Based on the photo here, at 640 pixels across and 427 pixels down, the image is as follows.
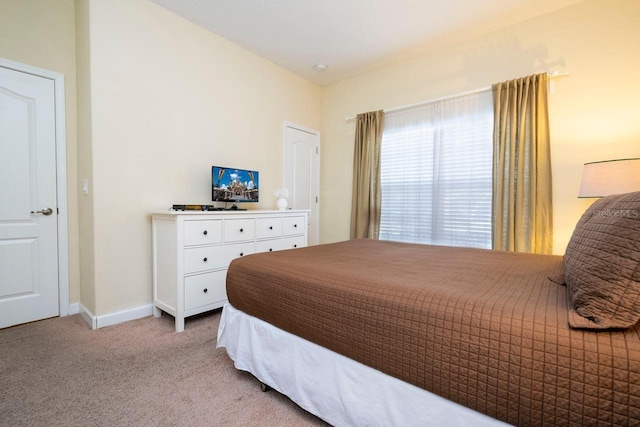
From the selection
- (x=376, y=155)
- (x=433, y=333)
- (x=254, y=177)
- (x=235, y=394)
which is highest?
(x=376, y=155)

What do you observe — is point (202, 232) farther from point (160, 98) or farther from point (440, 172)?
point (440, 172)

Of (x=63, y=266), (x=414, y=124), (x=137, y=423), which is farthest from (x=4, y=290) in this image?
(x=414, y=124)

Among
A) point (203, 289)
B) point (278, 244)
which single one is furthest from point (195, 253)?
point (278, 244)

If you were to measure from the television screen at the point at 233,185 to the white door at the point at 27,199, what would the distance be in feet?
4.16

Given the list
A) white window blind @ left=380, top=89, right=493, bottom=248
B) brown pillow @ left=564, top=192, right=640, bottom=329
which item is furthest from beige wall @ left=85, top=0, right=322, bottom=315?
brown pillow @ left=564, top=192, right=640, bottom=329

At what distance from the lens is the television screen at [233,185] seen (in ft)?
8.70

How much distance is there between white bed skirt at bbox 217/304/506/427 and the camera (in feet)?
2.93

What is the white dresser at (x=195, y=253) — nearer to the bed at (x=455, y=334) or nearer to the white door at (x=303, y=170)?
the bed at (x=455, y=334)

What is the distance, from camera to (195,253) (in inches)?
86.0

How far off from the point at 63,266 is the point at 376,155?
131 inches

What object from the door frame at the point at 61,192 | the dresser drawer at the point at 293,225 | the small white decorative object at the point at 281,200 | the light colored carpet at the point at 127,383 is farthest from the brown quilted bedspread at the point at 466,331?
the door frame at the point at 61,192

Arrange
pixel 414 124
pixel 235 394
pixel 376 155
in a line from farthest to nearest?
pixel 376 155
pixel 414 124
pixel 235 394

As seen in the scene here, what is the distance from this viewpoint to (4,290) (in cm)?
212

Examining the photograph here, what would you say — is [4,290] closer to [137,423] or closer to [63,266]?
[63,266]
